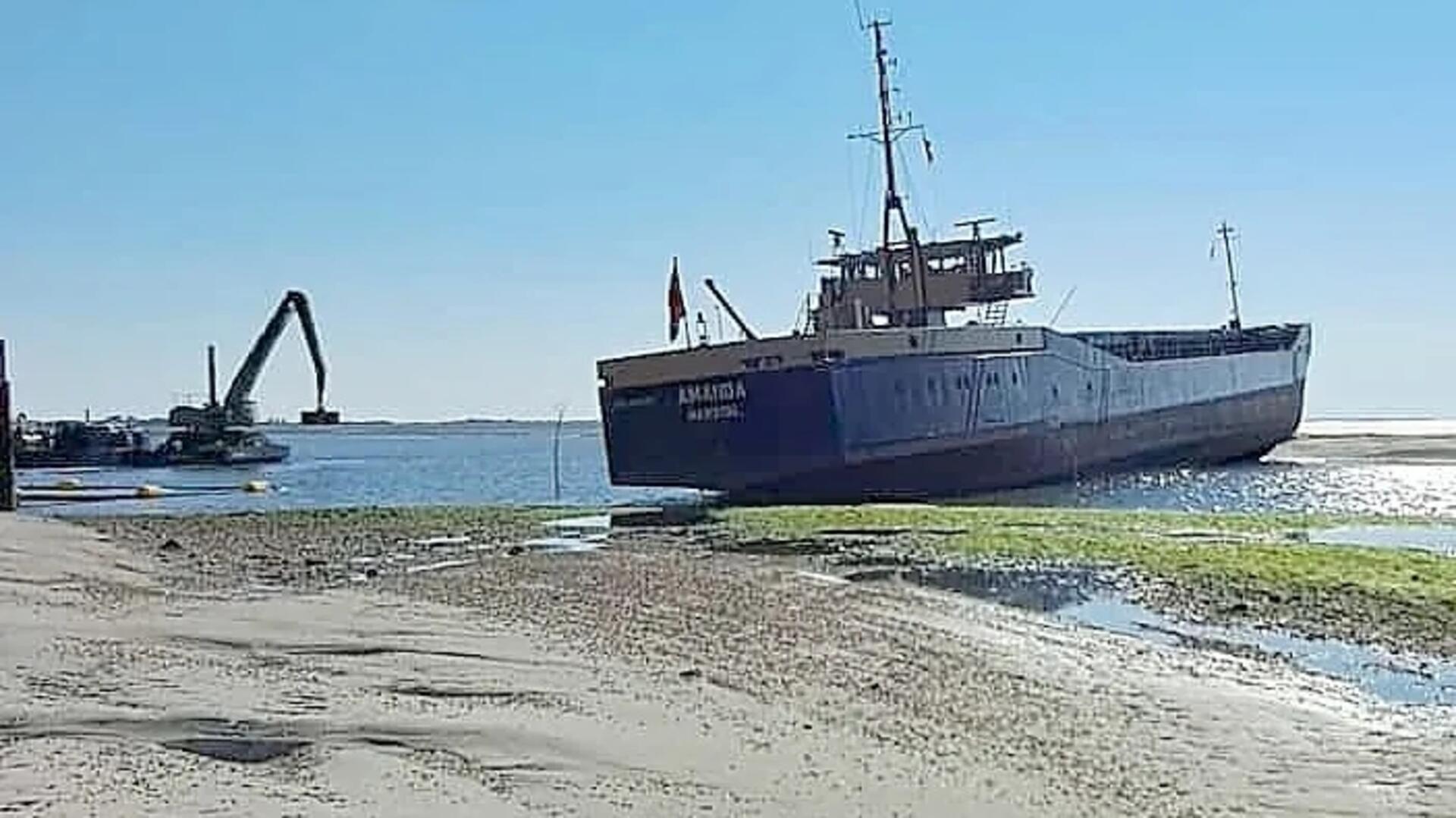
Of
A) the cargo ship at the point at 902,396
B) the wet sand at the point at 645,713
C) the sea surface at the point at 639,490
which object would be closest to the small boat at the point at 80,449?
the sea surface at the point at 639,490

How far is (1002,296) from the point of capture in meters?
52.1

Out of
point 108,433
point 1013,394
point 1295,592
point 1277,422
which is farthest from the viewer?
point 108,433

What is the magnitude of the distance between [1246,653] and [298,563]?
43.9 ft

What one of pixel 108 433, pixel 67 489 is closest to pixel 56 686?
pixel 67 489

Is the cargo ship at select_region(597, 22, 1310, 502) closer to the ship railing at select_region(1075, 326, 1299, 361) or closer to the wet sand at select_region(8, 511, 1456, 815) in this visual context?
the ship railing at select_region(1075, 326, 1299, 361)

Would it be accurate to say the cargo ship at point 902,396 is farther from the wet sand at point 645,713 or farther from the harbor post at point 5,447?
the wet sand at point 645,713

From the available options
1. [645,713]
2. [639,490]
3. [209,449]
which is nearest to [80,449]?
[209,449]

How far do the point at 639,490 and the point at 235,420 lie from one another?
43068 mm

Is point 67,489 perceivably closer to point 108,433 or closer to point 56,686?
point 108,433

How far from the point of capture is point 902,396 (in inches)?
1662

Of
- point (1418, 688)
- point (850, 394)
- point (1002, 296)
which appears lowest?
point (1418, 688)

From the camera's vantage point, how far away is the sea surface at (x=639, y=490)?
44.9 metres

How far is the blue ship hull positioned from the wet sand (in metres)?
21.4

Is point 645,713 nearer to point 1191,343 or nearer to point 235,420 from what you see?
point 1191,343
